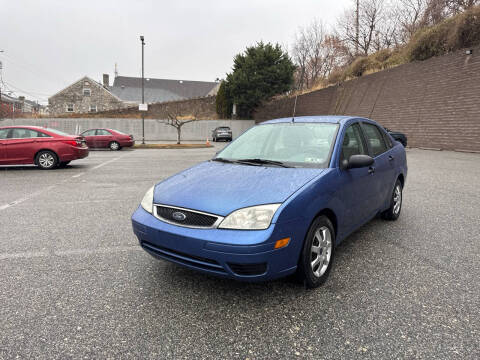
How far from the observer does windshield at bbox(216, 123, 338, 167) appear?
10.8ft

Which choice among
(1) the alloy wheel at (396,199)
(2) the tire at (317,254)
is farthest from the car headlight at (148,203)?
(1) the alloy wheel at (396,199)

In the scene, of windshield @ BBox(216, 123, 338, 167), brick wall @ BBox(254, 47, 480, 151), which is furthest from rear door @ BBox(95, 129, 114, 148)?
windshield @ BBox(216, 123, 338, 167)

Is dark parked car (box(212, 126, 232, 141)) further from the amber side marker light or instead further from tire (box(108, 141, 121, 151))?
the amber side marker light

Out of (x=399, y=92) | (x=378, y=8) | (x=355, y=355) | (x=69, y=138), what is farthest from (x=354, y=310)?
(x=378, y=8)

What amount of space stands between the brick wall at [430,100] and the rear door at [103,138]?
17.0 metres

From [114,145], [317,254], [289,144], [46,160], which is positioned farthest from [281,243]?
[114,145]

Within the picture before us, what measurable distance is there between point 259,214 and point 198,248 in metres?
0.51

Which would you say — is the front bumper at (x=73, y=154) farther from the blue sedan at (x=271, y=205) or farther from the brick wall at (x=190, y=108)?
the brick wall at (x=190, y=108)

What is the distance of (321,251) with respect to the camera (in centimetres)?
281

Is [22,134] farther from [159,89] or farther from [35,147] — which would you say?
[159,89]

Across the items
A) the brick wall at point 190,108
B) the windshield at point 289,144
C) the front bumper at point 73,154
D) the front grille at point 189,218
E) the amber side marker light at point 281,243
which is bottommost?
the amber side marker light at point 281,243

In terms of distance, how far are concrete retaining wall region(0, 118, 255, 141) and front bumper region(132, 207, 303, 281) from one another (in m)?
32.8

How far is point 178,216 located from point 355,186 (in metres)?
1.83

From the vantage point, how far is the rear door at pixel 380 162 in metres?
3.95
